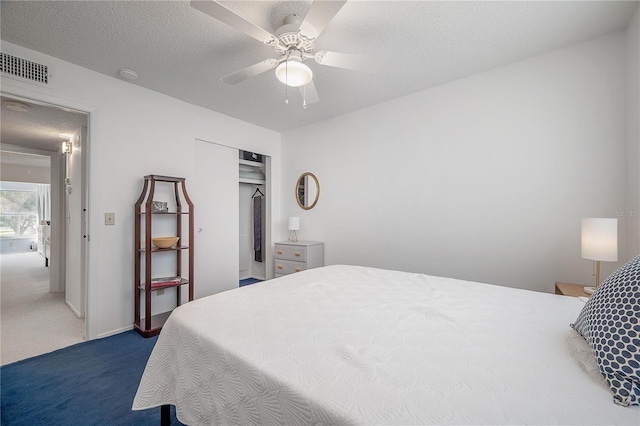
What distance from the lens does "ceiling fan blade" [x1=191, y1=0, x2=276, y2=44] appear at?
133cm

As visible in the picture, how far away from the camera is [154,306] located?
2930mm

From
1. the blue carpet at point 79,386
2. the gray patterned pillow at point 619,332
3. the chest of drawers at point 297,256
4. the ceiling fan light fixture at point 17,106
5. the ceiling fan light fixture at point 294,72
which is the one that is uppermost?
the ceiling fan light fixture at point 17,106

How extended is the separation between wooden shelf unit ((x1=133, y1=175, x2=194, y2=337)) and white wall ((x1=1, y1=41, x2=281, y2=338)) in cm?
10

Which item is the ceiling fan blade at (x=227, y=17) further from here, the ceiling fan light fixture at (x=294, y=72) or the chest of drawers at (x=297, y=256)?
the chest of drawers at (x=297, y=256)

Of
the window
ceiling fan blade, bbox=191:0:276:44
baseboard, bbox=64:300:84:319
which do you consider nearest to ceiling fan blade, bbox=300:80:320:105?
ceiling fan blade, bbox=191:0:276:44

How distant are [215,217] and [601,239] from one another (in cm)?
374

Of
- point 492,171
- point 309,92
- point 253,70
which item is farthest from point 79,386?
point 492,171

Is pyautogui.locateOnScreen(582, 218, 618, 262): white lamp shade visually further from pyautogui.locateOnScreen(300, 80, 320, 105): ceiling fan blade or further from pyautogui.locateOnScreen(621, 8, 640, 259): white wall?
pyautogui.locateOnScreen(300, 80, 320, 105): ceiling fan blade

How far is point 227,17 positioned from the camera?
57.3 inches

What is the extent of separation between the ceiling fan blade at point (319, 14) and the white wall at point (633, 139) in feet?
6.73

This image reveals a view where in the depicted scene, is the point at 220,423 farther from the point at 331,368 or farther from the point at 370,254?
the point at 370,254

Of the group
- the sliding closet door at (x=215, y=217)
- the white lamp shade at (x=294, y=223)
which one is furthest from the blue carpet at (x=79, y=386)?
the white lamp shade at (x=294, y=223)

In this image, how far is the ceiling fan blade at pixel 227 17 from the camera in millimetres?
1334

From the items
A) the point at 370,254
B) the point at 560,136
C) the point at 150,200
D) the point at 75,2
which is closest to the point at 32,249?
the point at 150,200
